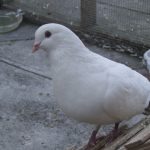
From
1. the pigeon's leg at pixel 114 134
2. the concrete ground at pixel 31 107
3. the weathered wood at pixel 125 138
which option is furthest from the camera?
the concrete ground at pixel 31 107

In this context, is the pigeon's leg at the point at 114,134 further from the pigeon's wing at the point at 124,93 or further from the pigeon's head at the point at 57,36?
the pigeon's head at the point at 57,36

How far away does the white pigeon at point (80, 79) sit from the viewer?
237 cm

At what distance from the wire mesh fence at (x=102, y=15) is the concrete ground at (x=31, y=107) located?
29cm

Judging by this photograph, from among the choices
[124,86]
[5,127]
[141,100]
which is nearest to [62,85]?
[124,86]

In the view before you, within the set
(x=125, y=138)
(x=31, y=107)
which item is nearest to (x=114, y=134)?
(x=125, y=138)

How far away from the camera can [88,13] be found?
5.28 metres

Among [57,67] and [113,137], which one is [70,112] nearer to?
[57,67]

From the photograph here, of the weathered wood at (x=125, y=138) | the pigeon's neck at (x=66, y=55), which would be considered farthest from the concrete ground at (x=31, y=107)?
the pigeon's neck at (x=66, y=55)

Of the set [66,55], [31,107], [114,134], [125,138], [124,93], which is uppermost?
[66,55]

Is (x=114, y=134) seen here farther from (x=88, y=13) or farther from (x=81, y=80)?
(x=88, y=13)

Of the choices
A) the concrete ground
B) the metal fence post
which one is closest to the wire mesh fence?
the metal fence post

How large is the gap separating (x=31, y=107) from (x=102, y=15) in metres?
1.80

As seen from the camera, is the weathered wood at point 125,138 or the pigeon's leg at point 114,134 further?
the pigeon's leg at point 114,134

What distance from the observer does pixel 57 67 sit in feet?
7.93
